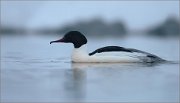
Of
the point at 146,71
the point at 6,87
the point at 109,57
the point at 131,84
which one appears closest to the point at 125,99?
the point at 131,84

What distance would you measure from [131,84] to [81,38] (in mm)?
5951

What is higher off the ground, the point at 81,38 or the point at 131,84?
the point at 81,38

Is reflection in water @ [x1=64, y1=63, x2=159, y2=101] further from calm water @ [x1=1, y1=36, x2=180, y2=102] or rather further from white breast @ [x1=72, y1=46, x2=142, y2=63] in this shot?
white breast @ [x1=72, y1=46, x2=142, y2=63]

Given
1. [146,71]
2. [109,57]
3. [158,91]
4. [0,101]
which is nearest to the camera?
[0,101]

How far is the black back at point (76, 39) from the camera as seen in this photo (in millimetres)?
17891

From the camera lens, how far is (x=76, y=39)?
1797 centimetres

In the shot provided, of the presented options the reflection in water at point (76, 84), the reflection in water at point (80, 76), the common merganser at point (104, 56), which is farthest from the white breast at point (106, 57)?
the reflection in water at point (76, 84)

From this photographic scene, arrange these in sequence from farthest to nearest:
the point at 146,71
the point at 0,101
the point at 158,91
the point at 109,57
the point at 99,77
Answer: the point at 109,57
the point at 146,71
the point at 99,77
the point at 158,91
the point at 0,101

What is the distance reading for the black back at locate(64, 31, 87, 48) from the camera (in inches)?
704

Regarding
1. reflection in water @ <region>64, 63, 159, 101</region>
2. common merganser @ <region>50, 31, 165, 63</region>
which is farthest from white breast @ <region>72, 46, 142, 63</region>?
reflection in water @ <region>64, 63, 159, 101</region>

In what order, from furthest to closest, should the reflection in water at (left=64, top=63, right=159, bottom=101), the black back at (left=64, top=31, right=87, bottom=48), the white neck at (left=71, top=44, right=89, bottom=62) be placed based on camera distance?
the black back at (left=64, top=31, right=87, bottom=48), the white neck at (left=71, top=44, right=89, bottom=62), the reflection in water at (left=64, top=63, right=159, bottom=101)

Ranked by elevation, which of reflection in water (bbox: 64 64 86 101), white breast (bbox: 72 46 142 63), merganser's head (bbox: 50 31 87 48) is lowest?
reflection in water (bbox: 64 64 86 101)

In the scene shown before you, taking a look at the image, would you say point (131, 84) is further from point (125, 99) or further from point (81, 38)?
point (81, 38)

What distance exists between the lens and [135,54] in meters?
17.5
